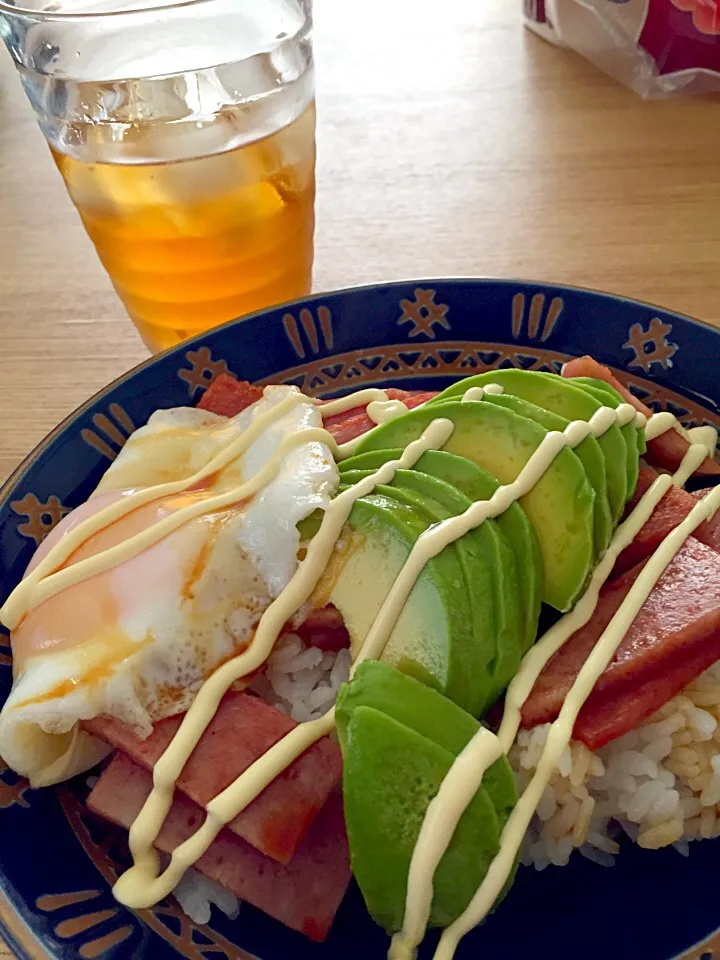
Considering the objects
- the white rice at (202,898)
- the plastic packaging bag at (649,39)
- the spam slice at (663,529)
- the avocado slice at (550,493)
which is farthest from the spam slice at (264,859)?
the plastic packaging bag at (649,39)

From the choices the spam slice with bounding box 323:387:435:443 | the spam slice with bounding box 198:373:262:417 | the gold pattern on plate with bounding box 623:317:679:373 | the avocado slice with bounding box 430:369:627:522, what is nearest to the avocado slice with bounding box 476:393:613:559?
the avocado slice with bounding box 430:369:627:522

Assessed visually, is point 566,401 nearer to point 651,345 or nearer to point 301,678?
point 651,345

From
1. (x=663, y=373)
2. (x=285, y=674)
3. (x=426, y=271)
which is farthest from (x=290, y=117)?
(x=285, y=674)

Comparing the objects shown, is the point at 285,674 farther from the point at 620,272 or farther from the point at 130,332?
the point at 620,272

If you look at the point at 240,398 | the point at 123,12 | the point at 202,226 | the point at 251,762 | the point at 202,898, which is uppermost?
the point at 123,12

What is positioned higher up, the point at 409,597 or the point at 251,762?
the point at 409,597

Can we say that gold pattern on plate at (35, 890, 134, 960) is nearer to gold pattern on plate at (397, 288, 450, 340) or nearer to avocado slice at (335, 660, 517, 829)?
avocado slice at (335, 660, 517, 829)

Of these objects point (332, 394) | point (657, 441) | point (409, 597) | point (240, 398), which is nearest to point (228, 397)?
point (240, 398)
